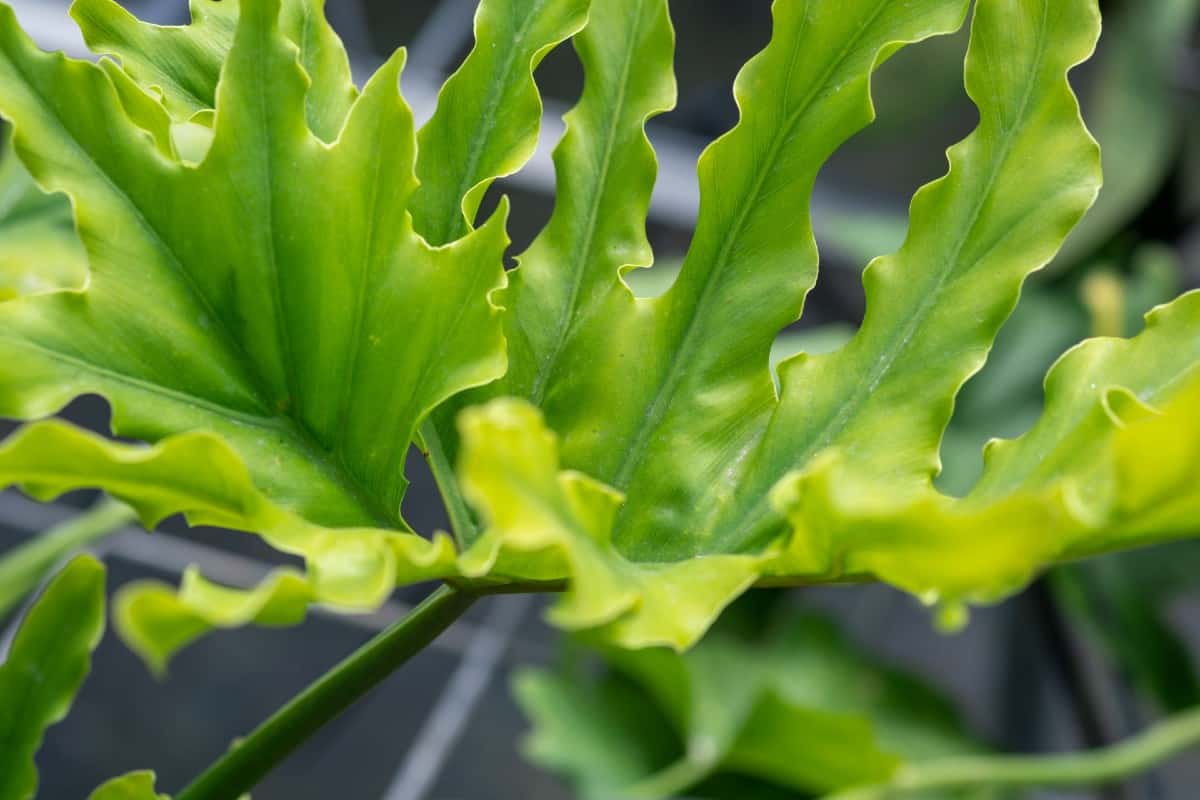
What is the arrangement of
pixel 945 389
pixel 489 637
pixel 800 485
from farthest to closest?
pixel 489 637, pixel 945 389, pixel 800 485

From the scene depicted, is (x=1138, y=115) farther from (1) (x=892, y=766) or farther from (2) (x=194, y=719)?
(2) (x=194, y=719)

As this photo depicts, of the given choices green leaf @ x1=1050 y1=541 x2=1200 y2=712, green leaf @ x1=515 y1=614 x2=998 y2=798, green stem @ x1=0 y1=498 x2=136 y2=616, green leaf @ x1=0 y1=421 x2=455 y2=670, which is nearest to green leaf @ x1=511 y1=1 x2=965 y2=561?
green leaf @ x1=0 y1=421 x2=455 y2=670

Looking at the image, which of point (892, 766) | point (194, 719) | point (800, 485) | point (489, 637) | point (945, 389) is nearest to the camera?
point (800, 485)

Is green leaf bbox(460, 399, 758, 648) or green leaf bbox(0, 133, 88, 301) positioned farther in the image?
green leaf bbox(0, 133, 88, 301)

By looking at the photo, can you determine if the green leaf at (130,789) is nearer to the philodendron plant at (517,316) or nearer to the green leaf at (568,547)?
the philodendron plant at (517,316)

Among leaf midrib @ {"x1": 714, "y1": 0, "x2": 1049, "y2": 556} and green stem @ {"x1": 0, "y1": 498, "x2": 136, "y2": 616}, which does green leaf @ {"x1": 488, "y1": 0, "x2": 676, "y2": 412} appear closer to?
leaf midrib @ {"x1": 714, "y1": 0, "x2": 1049, "y2": 556}

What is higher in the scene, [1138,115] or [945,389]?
[945,389]

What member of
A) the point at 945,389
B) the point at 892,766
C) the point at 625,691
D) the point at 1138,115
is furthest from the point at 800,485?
the point at 1138,115

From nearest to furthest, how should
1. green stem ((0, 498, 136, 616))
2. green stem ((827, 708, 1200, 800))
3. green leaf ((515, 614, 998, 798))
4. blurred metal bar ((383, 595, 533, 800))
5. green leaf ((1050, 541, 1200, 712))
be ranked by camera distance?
green stem ((0, 498, 136, 616))
green stem ((827, 708, 1200, 800))
green leaf ((515, 614, 998, 798))
green leaf ((1050, 541, 1200, 712))
blurred metal bar ((383, 595, 533, 800))

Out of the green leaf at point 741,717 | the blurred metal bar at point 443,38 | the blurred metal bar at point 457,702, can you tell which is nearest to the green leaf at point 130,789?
the green leaf at point 741,717
